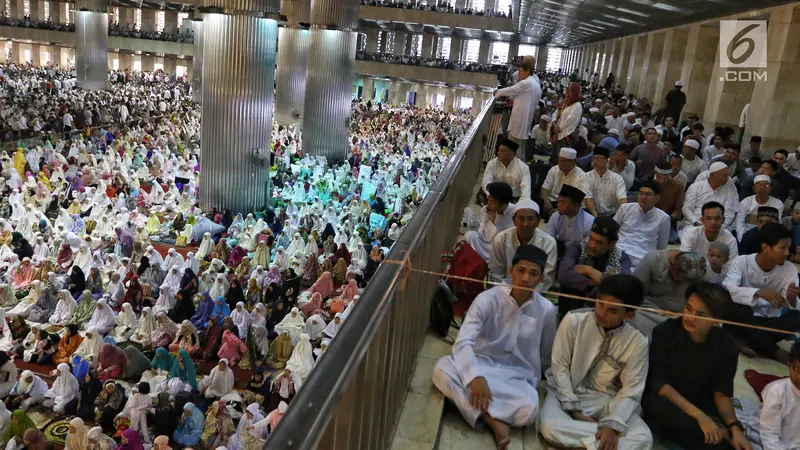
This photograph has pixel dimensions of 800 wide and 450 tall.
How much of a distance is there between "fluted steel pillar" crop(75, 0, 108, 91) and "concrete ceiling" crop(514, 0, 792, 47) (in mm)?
16457

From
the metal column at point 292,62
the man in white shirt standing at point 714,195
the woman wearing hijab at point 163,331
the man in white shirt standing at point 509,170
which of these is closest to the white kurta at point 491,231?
the man in white shirt standing at point 509,170

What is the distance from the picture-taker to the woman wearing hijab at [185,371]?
6.50m

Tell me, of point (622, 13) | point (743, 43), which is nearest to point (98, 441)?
point (743, 43)

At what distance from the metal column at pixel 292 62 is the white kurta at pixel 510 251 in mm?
17061

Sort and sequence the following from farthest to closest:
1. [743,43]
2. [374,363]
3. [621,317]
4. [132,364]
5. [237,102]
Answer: [237,102] < [743,43] < [132,364] < [621,317] < [374,363]

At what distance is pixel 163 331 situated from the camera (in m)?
7.56

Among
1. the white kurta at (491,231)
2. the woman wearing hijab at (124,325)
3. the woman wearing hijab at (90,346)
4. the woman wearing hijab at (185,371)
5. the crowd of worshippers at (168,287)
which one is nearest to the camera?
the white kurta at (491,231)

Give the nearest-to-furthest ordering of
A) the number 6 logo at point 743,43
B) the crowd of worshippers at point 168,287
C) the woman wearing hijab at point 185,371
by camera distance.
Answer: the crowd of worshippers at point 168,287, the woman wearing hijab at point 185,371, the number 6 logo at point 743,43

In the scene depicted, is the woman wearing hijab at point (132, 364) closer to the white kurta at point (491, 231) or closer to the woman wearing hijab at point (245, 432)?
the woman wearing hijab at point (245, 432)

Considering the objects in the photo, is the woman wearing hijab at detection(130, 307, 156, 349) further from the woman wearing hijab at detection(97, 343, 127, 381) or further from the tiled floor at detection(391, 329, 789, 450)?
the tiled floor at detection(391, 329, 789, 450)

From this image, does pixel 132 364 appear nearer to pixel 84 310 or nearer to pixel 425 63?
pixel 84 310

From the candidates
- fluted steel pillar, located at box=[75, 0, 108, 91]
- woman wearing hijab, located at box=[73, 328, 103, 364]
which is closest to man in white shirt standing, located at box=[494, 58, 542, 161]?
woman wearing hijab, located at box=[73, 328, 103, 364]

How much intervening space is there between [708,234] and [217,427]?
4.19m

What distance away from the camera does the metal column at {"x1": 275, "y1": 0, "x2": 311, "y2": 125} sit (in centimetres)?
2059
